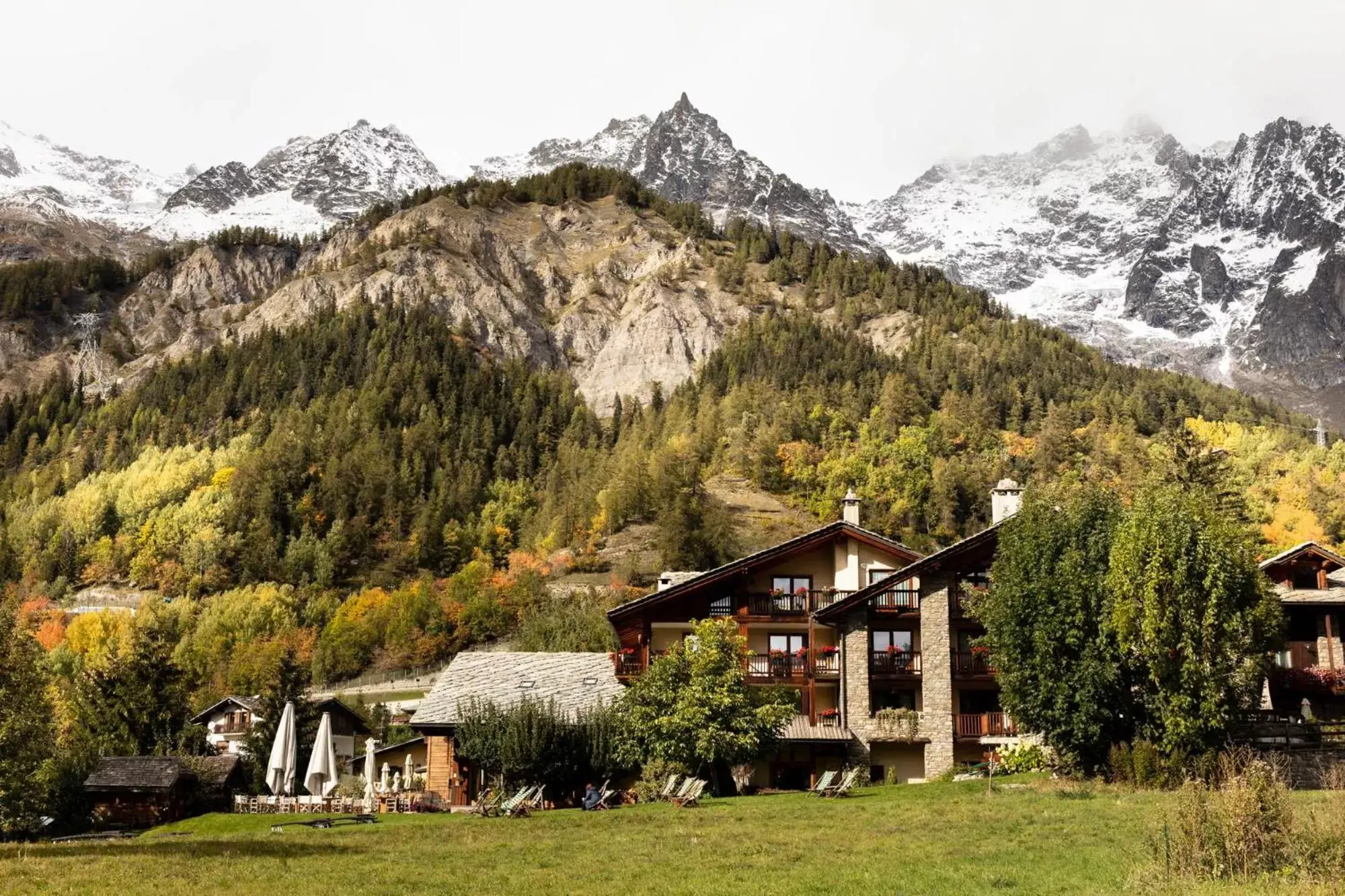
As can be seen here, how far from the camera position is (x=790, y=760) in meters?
45.6

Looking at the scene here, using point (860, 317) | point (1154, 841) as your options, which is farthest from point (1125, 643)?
point (860, 317)

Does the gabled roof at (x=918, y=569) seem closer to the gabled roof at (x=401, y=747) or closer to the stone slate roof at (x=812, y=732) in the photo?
the stone slate roof at (x=812, y=732)

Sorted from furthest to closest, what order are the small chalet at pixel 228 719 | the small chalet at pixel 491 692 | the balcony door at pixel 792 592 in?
the small chalet at pixel 228 719 < the balcony door at pixel 792 592 < the small chalet at pixel 491 692

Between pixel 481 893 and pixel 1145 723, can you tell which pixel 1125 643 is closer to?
pixel 1145 723

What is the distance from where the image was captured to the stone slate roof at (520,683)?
45.4 meters

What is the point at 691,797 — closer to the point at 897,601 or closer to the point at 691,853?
the point at 691,853

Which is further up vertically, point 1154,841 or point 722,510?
point 722,510

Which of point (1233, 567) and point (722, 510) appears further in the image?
point (722, 510)

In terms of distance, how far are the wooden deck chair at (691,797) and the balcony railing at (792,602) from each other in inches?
576

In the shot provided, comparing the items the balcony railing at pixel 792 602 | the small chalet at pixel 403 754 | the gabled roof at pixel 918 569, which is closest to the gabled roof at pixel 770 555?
the balcony railing at pixel 792 602

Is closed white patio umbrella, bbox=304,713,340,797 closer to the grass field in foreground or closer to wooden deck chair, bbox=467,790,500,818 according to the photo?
wooden deck chair, bbox=467,790,500,818

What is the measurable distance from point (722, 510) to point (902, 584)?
6822 centimetres

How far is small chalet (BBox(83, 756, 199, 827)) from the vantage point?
47.2 metres

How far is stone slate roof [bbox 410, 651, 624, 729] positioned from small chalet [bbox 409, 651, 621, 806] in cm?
3
